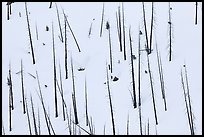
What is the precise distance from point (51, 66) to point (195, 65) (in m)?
5.49

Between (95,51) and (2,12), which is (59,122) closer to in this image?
(95,51)

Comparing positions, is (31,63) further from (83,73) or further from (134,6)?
(134,6)

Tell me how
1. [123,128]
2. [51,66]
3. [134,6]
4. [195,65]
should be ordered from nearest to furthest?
[123,128] → [195,65] → [51,66] → [134,6]

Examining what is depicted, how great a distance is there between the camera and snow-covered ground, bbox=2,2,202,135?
1752 cm

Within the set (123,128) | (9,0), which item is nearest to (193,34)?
(123,128)

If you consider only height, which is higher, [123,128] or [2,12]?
[2,12]

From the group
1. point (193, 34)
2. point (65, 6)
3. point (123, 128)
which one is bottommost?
point (123, 128)

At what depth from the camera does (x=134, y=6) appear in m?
21.8

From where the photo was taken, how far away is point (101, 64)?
19.7 m

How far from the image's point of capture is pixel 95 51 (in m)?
20.2

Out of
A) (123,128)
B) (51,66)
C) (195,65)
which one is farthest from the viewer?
(51,66)

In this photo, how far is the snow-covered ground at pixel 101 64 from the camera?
57.5 feet

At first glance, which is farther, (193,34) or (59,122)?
(193,34)

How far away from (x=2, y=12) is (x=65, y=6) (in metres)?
A: 2.77
